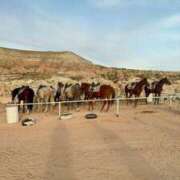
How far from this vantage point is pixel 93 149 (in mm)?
10492

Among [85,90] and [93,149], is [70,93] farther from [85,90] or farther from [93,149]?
[93,149]

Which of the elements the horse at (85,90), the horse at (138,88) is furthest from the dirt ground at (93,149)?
the horse at (85,90)

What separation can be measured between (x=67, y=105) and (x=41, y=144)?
1093cm

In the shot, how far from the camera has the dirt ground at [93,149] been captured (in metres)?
7.97

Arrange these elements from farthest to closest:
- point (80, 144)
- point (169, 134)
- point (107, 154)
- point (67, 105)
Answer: point (67, 105) < point (169, 134) < point (80, 144) < point (107, 154)

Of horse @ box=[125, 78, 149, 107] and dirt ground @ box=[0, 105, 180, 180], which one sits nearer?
dirt ground @ box=[0, 105, 180, 180]

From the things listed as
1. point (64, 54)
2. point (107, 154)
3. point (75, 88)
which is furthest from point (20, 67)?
point (107, 154)

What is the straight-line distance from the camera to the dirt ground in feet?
26.1

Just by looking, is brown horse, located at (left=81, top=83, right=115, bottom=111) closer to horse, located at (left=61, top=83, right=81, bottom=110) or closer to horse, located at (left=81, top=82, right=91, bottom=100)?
horse, located at (left=81, top=82, right=91, bottom=100)

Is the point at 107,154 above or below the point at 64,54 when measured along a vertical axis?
below

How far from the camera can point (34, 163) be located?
894 cm

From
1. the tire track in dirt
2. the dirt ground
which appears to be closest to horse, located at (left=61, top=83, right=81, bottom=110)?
the dirt ground

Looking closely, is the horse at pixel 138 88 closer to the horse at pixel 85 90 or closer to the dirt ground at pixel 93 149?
the horse at pixel 85 90

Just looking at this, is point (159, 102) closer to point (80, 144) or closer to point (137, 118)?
point (137, 118)
